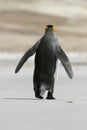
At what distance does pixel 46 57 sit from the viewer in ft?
27.9

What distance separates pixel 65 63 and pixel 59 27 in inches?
1717

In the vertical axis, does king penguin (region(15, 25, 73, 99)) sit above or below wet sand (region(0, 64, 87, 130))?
above

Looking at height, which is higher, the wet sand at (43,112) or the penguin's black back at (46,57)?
the penguin's black back at (46,57)

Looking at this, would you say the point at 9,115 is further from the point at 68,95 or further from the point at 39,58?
the point at 68,95

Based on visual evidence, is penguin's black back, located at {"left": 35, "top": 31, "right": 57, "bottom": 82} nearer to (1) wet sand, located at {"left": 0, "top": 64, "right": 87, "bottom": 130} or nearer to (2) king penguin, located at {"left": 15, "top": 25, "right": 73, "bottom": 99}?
(2) king penguin, located at {"left": 15, "top": 25, "right": 73, "bottom": 99}

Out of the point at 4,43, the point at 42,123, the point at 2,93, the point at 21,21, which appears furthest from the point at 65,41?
the point at 42,123

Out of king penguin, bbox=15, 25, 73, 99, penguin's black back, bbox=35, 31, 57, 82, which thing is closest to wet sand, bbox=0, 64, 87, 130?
king penguin, bbox=15, 25, 73, 99

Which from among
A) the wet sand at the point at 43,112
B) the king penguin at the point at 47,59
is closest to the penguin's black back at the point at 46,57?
the king penguin at the point at 47,59

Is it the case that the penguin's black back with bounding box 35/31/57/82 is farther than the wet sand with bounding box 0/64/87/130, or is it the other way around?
the penguin's black back with bounding box 35/31/57/82

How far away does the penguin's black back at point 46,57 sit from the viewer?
8.46m

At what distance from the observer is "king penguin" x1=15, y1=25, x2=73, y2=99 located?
333 inches

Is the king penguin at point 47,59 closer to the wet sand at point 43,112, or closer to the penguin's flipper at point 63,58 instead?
the penguin's flipper at point 63,58

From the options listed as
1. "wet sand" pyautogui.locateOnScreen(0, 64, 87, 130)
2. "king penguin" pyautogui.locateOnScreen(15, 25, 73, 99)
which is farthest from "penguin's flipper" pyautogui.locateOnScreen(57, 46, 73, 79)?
"wet sand" pyautogui.locateOnScreen(0, 64, 87, 130)

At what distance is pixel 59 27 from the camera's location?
2056 inches
